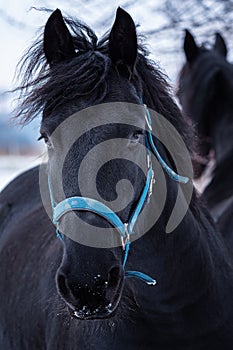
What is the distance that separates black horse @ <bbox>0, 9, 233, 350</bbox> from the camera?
7.17 ft

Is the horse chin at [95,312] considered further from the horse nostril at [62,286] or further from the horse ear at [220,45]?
the horse ear at [220,45]

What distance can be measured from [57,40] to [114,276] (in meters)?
1.05

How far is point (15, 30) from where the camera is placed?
4.21 meters

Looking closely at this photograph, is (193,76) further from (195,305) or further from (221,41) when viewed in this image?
(195,305)

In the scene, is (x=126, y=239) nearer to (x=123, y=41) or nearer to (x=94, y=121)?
(x=94, y=121)

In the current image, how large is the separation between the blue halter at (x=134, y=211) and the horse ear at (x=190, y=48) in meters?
2.92

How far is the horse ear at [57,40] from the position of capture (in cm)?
260

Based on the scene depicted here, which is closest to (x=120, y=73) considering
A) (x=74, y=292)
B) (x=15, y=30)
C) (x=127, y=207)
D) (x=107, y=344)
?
(x=127, y=207)

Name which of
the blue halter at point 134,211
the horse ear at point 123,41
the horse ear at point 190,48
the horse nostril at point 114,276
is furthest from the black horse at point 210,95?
the horse nostril at point 114,276

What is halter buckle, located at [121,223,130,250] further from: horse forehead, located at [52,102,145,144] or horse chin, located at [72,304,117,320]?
horse forehead, located at [52,102,145,144]

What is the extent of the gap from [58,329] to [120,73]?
3.90 ft

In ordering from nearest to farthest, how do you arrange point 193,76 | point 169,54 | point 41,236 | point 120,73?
point 120,73, point 41,236, point 193,76, point 169,54

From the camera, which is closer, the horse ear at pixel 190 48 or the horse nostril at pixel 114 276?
the horse nostril at pixel 114 276

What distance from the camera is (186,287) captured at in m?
2.77
